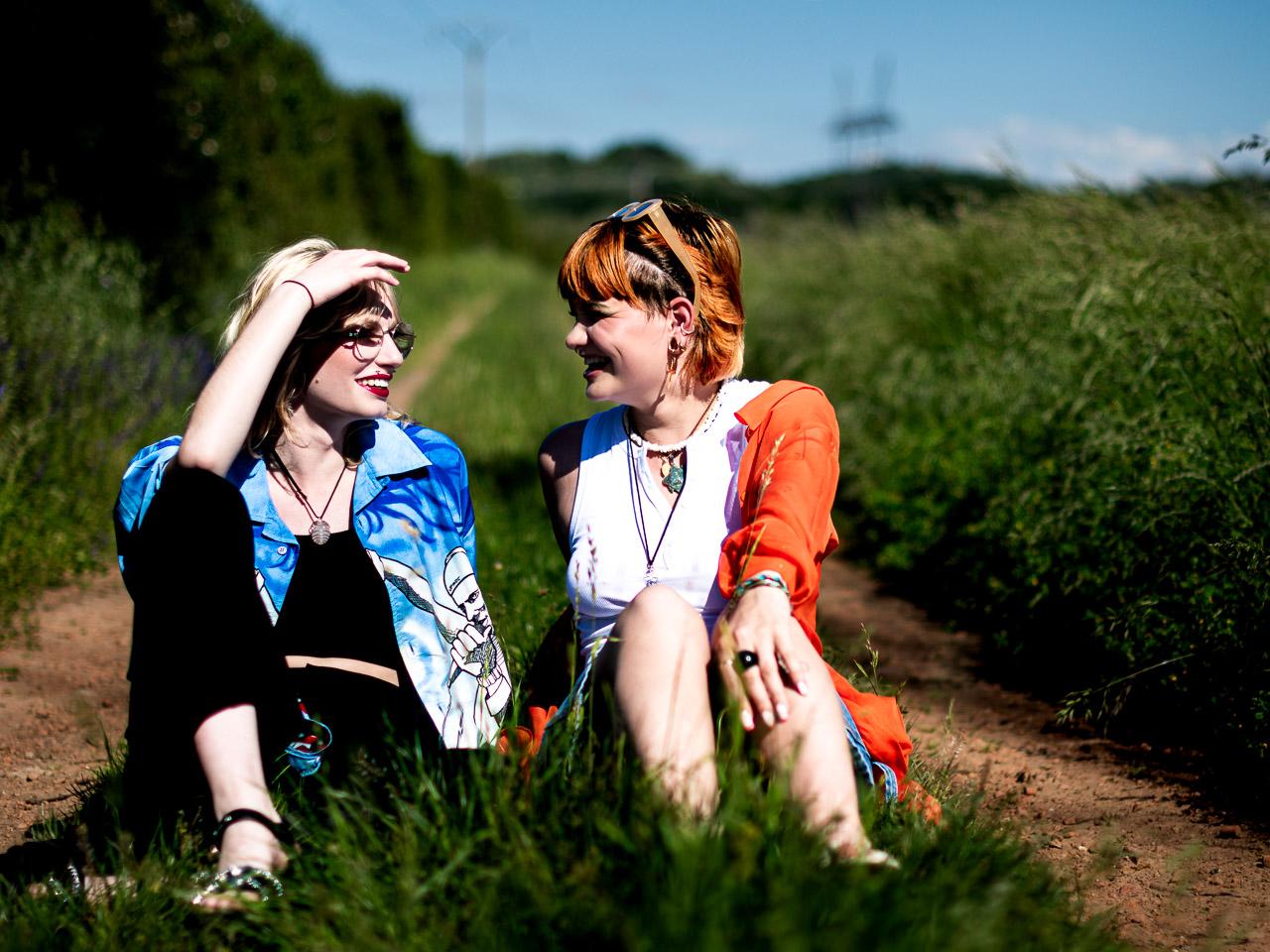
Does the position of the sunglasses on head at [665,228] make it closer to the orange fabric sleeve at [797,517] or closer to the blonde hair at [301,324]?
the orange fabric sleeve at [797,517]

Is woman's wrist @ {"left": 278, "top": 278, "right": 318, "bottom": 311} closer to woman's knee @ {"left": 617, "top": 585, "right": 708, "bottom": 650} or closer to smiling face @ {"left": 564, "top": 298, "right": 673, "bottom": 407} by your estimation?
smiling face @ {"left": 564, "top": 298, "right": 673, "bottom": 407}

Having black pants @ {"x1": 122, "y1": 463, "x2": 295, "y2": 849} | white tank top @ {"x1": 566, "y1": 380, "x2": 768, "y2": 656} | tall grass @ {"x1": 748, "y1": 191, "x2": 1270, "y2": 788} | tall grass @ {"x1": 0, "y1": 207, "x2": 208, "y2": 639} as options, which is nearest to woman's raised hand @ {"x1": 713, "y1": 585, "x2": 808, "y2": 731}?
white tank top @ {"x1": 566, "y1": 380, "x2": 768, "y2": 656}

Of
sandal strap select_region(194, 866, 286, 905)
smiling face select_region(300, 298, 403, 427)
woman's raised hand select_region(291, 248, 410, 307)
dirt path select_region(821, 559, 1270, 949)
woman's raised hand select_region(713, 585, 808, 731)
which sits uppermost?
woman's raised hand select_region(291, 248, 410, 307)

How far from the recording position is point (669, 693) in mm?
1985

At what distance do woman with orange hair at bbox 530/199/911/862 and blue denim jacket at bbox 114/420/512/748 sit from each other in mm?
189

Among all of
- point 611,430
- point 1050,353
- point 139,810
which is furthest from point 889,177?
point 139,810

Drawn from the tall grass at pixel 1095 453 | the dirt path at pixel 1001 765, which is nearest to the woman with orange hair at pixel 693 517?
the dirt path at pixel 1001 765

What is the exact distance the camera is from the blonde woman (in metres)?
2.12

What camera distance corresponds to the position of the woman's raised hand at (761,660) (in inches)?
78.8

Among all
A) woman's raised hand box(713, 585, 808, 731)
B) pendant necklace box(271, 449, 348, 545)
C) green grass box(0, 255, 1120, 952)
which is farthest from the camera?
pendant necklace box(271, 449, 348, 545)

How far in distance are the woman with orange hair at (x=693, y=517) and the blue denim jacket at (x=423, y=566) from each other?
0.62 feet

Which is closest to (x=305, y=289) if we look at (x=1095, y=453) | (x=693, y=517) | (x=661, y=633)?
(x=693, y=517)

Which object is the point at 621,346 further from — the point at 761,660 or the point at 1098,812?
the point at 1098,812

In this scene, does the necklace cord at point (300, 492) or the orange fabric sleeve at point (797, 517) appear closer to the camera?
the orange fabric sleeve at point (797, 517)
